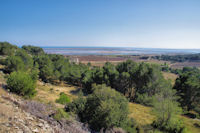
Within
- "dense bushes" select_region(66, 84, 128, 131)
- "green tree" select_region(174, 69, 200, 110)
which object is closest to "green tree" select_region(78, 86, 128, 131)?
"dense bushes" select_region(66, 84, 128, 131)

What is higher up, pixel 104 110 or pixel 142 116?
pixel 104 110

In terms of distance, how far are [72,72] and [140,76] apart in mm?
26489

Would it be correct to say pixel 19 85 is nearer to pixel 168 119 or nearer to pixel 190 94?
pixel 168 119

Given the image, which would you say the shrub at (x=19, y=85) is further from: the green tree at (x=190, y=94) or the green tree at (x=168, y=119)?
the green tree at (x=190, y=94)

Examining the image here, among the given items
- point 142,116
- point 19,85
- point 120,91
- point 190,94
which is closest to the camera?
point 19,85

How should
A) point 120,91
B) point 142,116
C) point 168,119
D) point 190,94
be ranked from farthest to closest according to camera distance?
point 120,91
point 190,94
point 142,116
point 168,119

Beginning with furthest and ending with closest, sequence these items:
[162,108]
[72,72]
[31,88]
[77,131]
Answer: [72,72]
[162,108]
[31,88]
[77,131]

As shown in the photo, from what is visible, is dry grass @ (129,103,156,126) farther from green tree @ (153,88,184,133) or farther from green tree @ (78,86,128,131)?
green tree @ (78,86,128,131)

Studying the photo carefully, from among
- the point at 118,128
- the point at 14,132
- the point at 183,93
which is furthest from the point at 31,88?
the point at 183,93

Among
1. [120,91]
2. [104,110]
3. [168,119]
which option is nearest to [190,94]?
[120,91]

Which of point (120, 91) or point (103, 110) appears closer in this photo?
point (103, 110)

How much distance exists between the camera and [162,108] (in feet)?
57.8

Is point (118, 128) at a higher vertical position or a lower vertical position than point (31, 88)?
lower

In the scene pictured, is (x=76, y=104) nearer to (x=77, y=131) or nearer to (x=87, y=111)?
(x=87, y=111)
